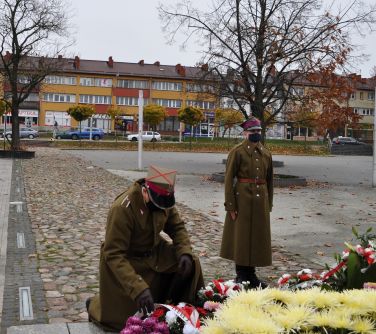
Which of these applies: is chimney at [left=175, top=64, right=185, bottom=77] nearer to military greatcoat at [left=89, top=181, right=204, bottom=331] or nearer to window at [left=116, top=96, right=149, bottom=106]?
window at [left=116, top=96, right=149, bottom=106]

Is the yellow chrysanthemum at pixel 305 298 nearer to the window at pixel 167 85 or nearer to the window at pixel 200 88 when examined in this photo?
the window at pixel 200 88

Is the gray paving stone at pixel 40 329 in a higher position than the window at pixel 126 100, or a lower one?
lower

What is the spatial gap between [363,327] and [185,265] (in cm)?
180

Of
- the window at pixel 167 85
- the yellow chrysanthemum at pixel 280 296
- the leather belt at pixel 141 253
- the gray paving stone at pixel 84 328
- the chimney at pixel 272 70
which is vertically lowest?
the gray paving stone at pixel 84 328

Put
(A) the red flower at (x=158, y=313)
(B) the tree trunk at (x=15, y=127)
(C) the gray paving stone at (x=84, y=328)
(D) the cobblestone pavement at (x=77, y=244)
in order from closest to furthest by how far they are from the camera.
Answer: (A) the red flower at (x=158, y=313) < (C) the gray paving stone at (x=84, y=328) < (D) the cobblestone pavement at (x=77, y=244) < (B) the tree trunk at (x=15, y=127)

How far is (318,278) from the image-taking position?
3.59 metres

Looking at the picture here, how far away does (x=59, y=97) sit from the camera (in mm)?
80062

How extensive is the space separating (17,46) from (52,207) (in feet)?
68.3

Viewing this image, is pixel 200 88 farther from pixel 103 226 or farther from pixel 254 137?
pixel 254 137

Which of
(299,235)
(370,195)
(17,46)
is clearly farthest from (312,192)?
(17,46)

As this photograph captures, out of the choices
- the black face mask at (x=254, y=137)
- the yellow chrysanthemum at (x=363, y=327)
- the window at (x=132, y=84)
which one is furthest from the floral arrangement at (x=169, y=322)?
the window at (x=132, y=84)

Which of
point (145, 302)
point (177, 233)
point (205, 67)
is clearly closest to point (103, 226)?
point (177, 233)

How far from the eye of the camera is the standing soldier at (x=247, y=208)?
5398 millimetres

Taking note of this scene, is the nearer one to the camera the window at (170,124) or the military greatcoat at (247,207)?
the military greatcoat at (247,207)
